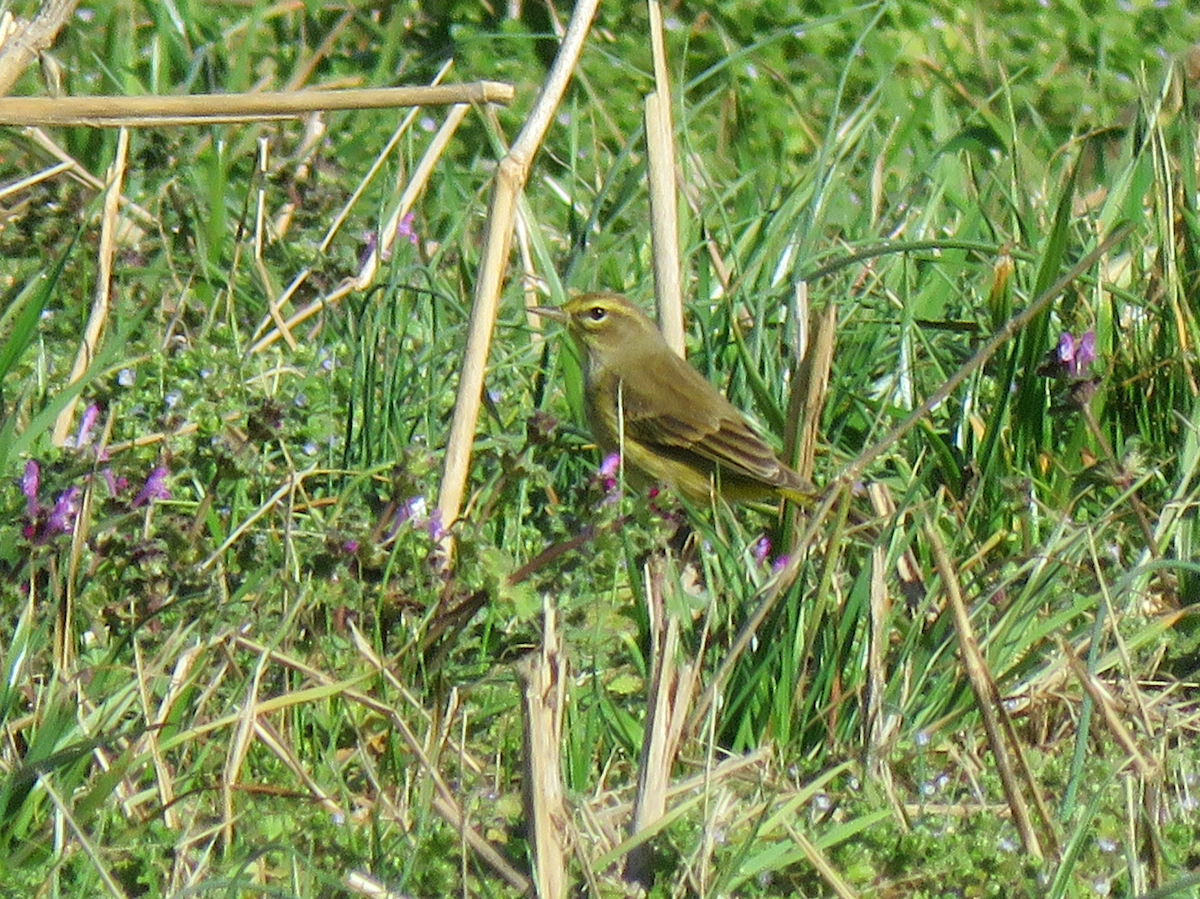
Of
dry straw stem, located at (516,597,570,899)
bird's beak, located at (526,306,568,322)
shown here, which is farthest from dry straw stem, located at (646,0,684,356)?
dry straw stem, located at (516,597,570,899)

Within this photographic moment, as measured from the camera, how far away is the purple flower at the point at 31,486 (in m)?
3.60

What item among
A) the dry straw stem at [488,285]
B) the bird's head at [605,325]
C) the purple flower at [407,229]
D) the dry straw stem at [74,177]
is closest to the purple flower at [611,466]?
the dry straw stem at [488,285]

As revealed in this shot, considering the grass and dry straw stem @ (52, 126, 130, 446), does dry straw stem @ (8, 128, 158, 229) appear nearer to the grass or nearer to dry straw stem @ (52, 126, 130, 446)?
the grass

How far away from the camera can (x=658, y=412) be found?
530 centimetres

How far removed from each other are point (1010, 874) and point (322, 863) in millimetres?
1075

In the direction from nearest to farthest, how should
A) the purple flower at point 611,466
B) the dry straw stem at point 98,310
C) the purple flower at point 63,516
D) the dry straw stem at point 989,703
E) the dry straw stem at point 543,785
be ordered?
the dry straw stem at point 543,785, the dry straw stem at point 989,703, the purple flower at point 63,516, the purple flower at point 611,466, the dry straw stem at point 98,310

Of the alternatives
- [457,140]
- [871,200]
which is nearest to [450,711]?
[871,200]

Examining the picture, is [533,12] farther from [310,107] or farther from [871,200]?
[310,107]

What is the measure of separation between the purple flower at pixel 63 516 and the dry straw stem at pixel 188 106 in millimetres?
738

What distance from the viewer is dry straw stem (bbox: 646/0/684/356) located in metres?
4.28

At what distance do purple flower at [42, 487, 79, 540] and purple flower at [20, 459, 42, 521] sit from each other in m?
0.03

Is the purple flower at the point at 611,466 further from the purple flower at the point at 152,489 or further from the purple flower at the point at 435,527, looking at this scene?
the purple flower at the point at 152,489

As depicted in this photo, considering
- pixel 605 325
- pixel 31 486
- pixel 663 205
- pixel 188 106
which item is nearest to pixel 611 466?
pixel 663 205

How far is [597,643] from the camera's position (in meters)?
3.63
